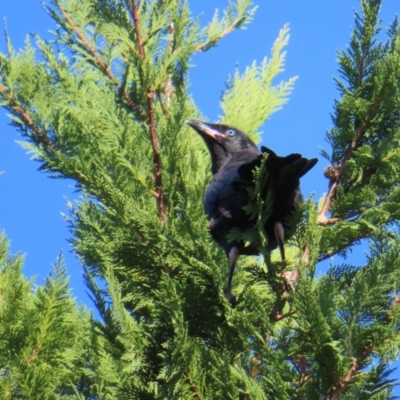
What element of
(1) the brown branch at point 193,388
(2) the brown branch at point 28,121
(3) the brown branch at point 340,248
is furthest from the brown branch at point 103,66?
(1) the brown branch at point 193,388

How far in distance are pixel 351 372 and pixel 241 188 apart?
Result: 903mm

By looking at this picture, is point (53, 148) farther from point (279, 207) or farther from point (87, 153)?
point (279, 207)

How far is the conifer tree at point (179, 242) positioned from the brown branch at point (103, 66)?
10 millimetres

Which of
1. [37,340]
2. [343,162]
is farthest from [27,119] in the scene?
[343,162]

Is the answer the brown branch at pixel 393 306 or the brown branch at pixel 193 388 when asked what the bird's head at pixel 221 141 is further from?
the brown branch at pixel 193 388

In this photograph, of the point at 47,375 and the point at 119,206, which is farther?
the point at 47,375

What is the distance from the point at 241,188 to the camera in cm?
342

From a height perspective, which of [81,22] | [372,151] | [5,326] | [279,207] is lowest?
[5,326]

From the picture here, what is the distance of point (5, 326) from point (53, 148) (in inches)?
37.4

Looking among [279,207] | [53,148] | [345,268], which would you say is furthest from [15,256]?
[345,268]

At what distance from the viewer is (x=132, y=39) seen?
3.82m

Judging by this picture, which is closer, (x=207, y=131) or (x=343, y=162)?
(x=343, y=162)

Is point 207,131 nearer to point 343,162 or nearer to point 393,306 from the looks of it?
point 343,162

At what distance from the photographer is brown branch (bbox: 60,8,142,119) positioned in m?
4.22
